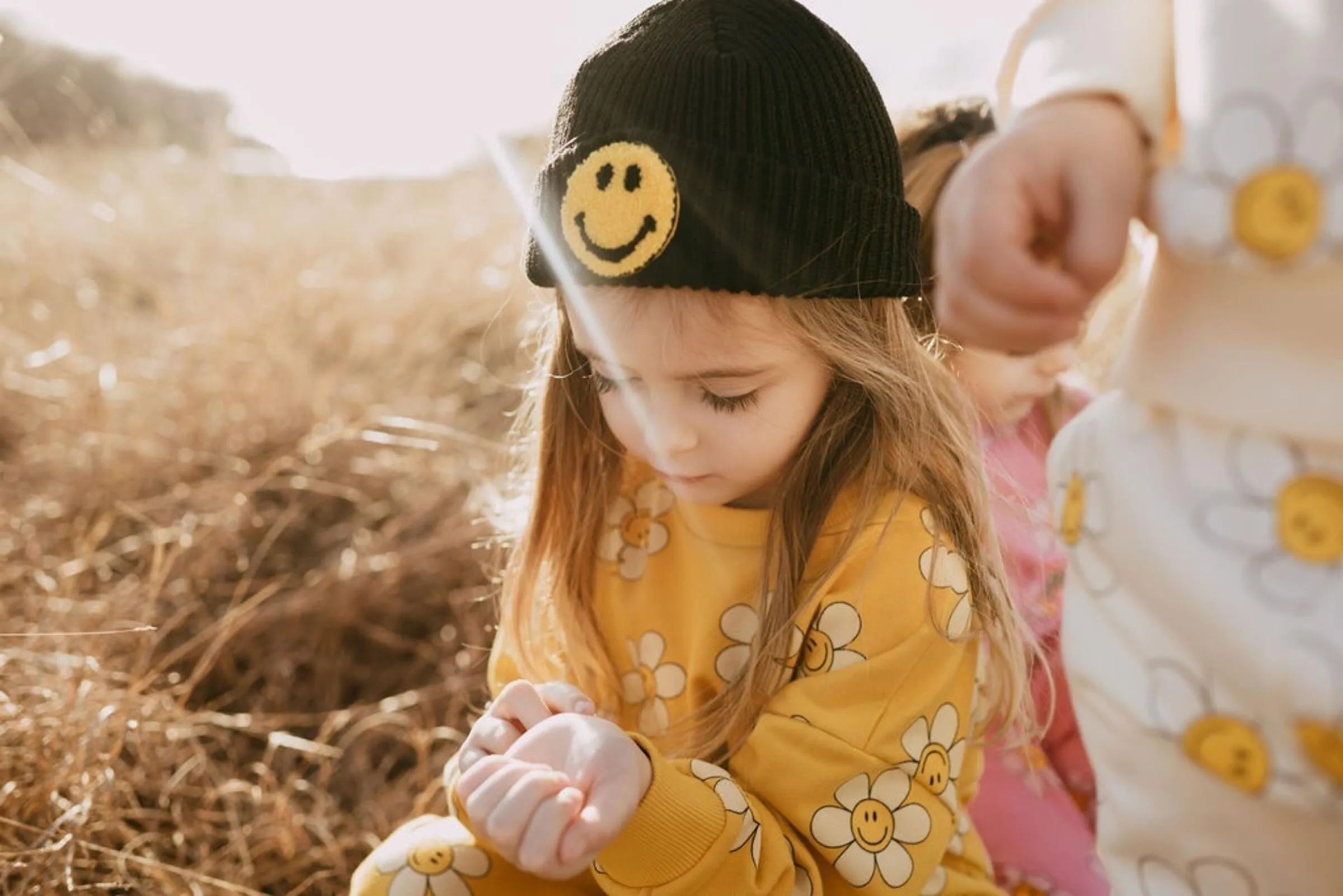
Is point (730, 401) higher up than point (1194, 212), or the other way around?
point (1194, 212)

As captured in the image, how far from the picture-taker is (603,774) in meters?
1.06

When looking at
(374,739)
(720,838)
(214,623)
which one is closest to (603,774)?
(720,838)

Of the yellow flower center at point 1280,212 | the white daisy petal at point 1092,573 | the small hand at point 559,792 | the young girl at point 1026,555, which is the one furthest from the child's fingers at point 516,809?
the young girl at point 1026,555

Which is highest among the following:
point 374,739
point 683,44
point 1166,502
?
point 683,44

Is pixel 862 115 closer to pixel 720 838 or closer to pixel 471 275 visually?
pixel 720 838

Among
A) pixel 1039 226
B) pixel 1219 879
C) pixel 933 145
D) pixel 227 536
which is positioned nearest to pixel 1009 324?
pixel 1039 226

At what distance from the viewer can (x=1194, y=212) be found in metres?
0.76

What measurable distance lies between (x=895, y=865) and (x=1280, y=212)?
31.2 inches

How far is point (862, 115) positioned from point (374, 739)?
1.42 m

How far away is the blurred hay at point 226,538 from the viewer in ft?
5.32

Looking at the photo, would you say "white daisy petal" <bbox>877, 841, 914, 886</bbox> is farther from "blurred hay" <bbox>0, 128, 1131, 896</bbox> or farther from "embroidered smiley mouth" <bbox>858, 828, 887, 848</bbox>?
"blurred hay" <bbox>0, 128, 1131, 896</bbox>

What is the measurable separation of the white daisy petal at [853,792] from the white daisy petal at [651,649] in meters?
0.34

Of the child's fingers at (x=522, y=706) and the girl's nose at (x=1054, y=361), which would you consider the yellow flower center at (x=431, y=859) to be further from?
the girl's nose at (x=1054, y=361)

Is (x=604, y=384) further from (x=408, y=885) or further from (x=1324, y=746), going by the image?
(x=1324, y=746)
